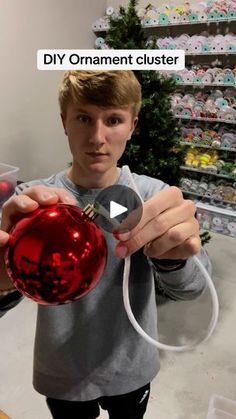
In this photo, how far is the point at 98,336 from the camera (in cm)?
70

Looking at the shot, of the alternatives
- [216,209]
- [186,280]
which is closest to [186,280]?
[186,280]

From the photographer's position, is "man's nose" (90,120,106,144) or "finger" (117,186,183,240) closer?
"finger" (117,186,183,240)

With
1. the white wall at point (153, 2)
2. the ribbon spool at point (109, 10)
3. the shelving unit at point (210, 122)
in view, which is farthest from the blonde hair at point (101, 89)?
the ribbon spool at point (109, 10)

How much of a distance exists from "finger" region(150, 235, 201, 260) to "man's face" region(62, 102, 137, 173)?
21 cm

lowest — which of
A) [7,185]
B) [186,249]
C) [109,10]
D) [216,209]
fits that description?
[216,209]

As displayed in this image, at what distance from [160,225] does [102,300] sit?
1.10 ft

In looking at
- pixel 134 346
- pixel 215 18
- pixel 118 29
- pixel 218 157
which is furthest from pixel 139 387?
pixel 215 18

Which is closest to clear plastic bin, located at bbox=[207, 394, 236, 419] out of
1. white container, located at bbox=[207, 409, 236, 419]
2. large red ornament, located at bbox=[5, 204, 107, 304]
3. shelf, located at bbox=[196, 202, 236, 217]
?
white container, located at bbox=[207, 409, 236, 419]

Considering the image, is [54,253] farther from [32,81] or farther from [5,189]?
[32,81]

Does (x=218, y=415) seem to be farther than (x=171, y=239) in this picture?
Yes

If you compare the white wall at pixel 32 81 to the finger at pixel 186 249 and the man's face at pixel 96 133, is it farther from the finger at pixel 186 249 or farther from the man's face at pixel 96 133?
the finger at pixel 186 249

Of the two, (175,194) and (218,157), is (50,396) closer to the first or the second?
(175,194)

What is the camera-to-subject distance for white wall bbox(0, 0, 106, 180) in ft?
7.60

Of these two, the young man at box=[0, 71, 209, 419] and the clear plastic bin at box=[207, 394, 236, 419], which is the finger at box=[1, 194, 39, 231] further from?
the clear plastic bin at box=[207, 394, 236, 419]
